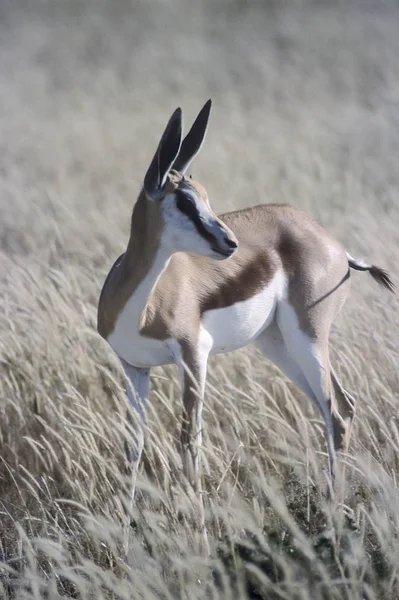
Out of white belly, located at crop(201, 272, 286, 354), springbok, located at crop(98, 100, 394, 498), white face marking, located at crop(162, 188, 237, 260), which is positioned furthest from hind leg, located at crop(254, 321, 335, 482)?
white face marking, located at crop(162, 188, 237, 260)

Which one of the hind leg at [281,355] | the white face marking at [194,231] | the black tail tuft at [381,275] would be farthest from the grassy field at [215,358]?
the white face marking at [194,231]

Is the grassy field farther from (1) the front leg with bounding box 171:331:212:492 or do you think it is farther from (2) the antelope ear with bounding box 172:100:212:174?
(2) the antelope ear with bounding box 172:100:212:174

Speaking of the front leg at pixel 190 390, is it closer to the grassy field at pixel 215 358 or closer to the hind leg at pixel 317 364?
the grassy field at pixel 215 358

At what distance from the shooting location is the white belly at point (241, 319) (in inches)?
192

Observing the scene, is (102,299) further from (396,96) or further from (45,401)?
(396,96)

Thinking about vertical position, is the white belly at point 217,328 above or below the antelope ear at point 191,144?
below

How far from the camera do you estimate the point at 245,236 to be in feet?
16.6

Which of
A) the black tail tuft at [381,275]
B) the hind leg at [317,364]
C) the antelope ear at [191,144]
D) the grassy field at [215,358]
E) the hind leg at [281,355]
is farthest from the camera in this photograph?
the black tail tuft at [381,275]

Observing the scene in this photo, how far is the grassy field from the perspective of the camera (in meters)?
3.81

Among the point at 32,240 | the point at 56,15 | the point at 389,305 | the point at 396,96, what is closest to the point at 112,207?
the point at 32,240

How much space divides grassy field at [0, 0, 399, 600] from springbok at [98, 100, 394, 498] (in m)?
0.21

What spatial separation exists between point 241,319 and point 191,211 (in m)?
0.77

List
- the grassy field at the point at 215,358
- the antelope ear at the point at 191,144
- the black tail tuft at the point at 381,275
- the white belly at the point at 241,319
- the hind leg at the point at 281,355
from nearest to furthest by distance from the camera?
the grassy field at the point at 215,358, the antelope ear at the point at 191,144, the white belly at the point at 241,319, the hind leg at the point at 281,355, the black tail tuft at the point at 381,275

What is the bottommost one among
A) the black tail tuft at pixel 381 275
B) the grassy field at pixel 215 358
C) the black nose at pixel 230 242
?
the grassy field at pixel 215 358
